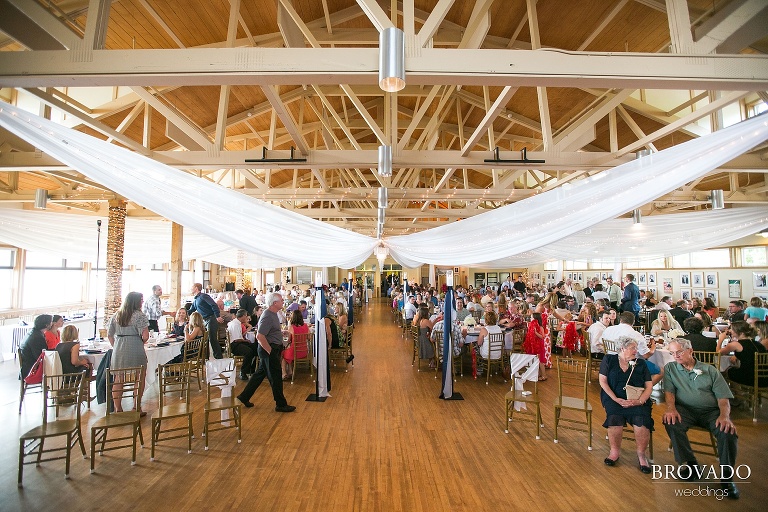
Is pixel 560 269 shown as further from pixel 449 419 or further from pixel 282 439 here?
pixel 282 439

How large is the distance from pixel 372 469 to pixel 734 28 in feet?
14.2

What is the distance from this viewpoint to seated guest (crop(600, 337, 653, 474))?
333 cm

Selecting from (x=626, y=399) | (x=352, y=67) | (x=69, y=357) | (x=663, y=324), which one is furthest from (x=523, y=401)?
(x=69, y=357)

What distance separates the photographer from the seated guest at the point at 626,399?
3.33 m

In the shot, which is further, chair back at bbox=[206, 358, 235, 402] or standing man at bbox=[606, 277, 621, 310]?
standing man at bbox=[606, 277, 621, 310]

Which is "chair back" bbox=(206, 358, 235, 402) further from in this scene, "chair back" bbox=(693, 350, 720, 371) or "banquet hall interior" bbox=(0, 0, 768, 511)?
"chair back" bbox=(693, 350, 720, 371)

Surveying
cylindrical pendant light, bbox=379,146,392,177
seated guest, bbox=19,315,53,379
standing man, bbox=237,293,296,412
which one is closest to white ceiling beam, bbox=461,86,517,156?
cylindrical pendant light, bbox=379,146,392,177

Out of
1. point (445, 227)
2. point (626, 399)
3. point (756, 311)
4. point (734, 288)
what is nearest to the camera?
point (626, 399)

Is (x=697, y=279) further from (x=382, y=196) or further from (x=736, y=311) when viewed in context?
(x=382, y=196)

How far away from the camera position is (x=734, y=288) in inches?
443

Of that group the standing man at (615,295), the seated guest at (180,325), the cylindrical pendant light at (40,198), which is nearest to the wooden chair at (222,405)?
the seated guest at (180,325)

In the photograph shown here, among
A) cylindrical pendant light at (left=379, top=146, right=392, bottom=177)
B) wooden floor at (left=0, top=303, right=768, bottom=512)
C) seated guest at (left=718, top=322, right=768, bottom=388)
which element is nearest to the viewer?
wooden floor at (left=0, top=303, right=768, bottom=512)

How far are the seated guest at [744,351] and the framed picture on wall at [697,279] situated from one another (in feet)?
31.4

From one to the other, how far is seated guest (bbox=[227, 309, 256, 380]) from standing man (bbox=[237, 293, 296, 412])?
1182 millimetres
